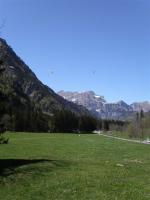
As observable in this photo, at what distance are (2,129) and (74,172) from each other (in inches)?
244

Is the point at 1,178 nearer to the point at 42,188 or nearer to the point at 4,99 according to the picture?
the point at 42,188

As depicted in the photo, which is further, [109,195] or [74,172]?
[74,172]

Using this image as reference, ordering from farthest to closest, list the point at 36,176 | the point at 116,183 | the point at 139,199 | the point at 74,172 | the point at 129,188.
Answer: the point at 74,172 → the point at 36,176 → the point at 116,183 → the point at 129,188 → the point at 139,199

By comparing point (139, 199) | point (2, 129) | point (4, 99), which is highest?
point (4, 99)

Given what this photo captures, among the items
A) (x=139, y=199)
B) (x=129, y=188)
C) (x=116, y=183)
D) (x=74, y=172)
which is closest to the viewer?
(x=139, y=199)

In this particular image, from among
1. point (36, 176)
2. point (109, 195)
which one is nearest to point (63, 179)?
point (36, 176)

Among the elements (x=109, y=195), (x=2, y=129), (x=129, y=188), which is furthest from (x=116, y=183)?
(x=2, y=129)

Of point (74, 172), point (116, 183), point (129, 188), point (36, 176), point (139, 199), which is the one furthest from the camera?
point (74, 172)

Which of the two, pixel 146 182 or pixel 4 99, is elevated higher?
pixel 4 99

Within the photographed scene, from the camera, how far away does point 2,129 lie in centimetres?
3053

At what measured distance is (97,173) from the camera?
1067 inches

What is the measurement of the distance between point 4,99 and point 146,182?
11261 millimetres

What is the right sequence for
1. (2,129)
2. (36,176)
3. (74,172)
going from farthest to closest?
(2,129), (74,172), (36,176)

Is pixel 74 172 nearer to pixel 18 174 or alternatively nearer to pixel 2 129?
pixel 18 174
